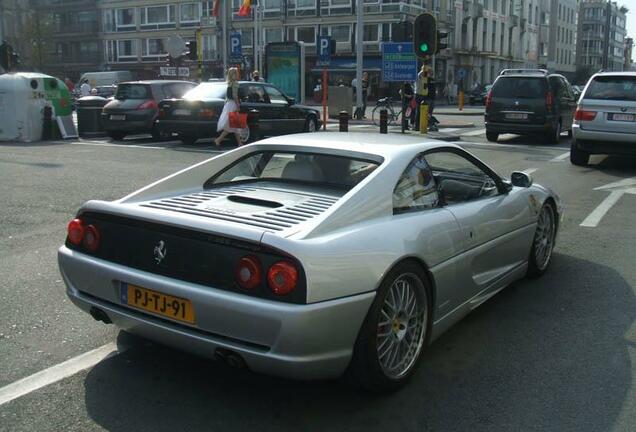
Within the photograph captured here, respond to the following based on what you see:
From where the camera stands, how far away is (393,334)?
3.52 metres

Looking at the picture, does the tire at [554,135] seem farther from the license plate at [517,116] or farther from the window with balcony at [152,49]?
the window with balcony at [152,49]

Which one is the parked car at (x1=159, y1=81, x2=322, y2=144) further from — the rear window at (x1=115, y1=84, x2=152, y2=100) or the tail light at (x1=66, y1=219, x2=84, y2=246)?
the tail light at (x1=66, y1=219, x2=84, y2=246)

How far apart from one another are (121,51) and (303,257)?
75.3 m

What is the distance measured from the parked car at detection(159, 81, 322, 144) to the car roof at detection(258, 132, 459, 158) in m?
10.9

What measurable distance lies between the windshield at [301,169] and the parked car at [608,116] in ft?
30.9

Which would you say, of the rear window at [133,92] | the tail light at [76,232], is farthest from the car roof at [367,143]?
the rear window at [133,92]

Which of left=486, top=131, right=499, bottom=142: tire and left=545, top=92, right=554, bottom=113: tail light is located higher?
left=545, top=92, right=554, bottom=113: tail light

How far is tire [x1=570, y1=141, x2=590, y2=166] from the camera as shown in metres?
12.9

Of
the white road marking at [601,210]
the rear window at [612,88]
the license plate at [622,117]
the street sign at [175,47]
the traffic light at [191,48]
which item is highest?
the traffic light at [191,48]

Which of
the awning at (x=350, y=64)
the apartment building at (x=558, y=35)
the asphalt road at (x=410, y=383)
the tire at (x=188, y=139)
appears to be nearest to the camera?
the asphalt road at (x=410, y=383)

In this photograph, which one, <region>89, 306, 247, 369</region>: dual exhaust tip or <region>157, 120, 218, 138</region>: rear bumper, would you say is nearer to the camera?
<region>89, 306, 247, 369</region>: dual exhaust tip

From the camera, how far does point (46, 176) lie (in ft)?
35.9

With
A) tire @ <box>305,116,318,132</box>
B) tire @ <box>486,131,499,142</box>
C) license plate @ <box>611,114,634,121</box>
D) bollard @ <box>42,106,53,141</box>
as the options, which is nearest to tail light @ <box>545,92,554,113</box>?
tire @ <box>486,131,499,142</box>

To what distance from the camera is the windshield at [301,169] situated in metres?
4.16
